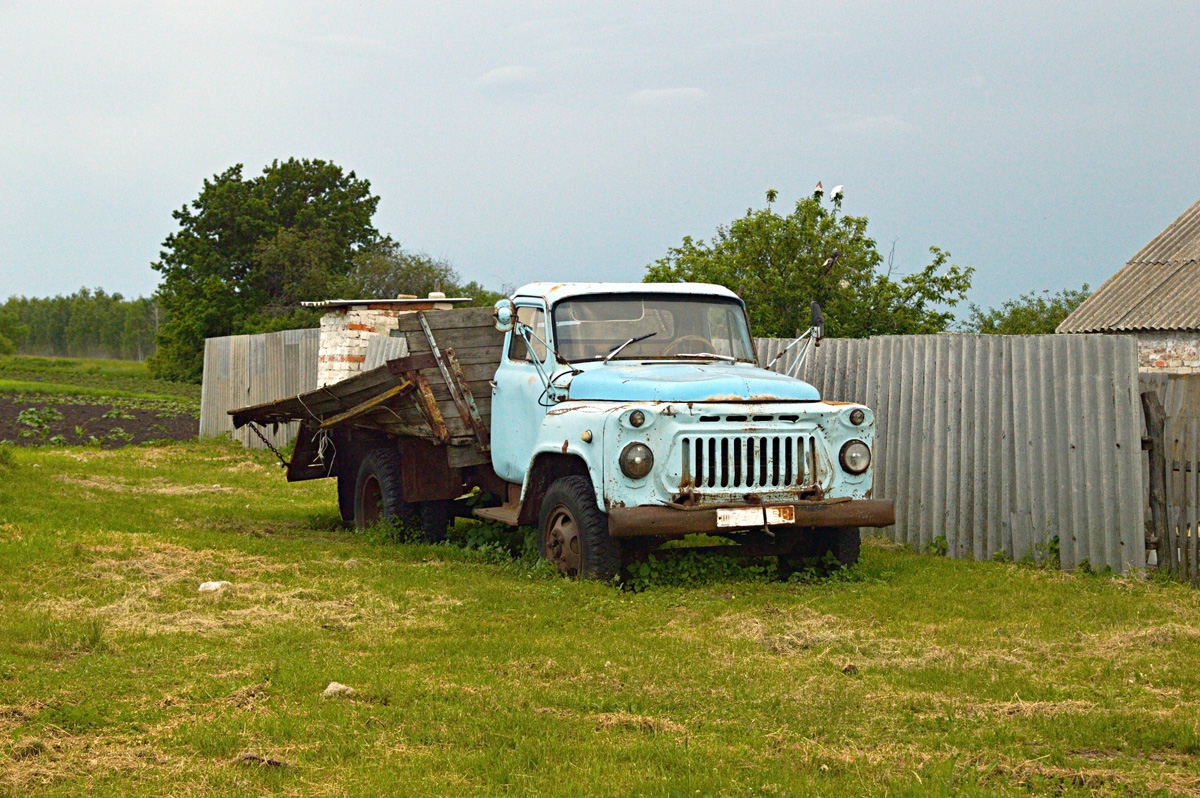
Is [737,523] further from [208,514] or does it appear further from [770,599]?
[208,514]

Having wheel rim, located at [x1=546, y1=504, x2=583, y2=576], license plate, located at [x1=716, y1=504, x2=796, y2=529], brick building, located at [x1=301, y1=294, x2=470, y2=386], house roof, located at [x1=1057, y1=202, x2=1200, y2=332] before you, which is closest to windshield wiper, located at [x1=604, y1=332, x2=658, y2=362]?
wheel rim, located at [x1=546, y1=504, x2=583, y2=576]

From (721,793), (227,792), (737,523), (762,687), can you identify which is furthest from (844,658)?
(227,792)

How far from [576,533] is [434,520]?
3091 mm

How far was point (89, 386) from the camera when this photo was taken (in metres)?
51.6

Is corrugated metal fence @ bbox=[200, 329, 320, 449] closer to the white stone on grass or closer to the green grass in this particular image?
the green grass

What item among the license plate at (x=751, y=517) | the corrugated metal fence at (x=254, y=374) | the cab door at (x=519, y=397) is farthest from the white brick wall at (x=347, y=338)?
the license plate at (x=751, y=517)

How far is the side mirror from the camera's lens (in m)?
9.72

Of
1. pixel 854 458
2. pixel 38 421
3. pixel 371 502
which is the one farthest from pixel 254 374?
pixel 854 458

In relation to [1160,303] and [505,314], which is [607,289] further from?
[1160,303]

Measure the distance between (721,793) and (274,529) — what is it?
29.2ft

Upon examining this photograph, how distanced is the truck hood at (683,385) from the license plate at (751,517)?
2.41 feet

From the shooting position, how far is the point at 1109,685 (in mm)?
5805

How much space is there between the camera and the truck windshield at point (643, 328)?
9.57m

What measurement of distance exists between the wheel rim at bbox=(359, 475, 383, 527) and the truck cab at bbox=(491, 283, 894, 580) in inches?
104
